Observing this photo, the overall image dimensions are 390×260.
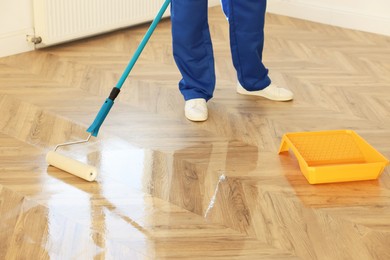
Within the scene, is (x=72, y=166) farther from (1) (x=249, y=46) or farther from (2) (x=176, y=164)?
(1) (x=249, y=46)

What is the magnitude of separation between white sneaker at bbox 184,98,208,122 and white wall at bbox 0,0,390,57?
1007 millimetres

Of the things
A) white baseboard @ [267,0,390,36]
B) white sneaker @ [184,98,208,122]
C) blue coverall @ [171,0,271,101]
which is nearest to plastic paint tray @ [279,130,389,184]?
white sneaker @ [184,98,208,122]

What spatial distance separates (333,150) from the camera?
8.00 ft

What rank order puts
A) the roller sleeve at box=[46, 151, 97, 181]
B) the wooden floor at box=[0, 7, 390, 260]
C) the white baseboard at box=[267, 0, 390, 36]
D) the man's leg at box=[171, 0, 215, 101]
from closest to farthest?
1. the wooden floor at box=[0, 7, 390, 260]
2. the roller sleeve at box=[46, 151, 97, 181]
3. the man's leg at box=[171, 0, 215, 101]
4. the white baseboard at box=[267, 0, 390, 36]

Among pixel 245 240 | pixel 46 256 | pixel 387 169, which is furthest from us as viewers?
pixel 387 169

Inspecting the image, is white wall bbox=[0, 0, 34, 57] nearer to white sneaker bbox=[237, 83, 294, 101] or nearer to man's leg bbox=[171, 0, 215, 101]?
man's leg bbox=[171, 0, 215, 101]

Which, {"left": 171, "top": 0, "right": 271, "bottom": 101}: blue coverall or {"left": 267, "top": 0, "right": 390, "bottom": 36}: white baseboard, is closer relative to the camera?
{"left": 171, "top": 0, "right": 271, "bottom": 101}: blue coverall

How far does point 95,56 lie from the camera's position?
11.0ft

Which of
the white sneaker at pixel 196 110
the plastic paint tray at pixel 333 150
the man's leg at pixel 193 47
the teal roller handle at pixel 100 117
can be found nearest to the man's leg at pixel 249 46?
the man's leg at pixel 193 47

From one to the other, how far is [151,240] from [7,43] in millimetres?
1695

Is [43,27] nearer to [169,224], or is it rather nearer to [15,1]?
[15,1]

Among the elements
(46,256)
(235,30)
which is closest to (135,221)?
(46,256)

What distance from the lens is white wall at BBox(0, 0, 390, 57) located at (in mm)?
3285

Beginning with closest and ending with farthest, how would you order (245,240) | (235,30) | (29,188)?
(245,240) → (29,188) → (235,30)
